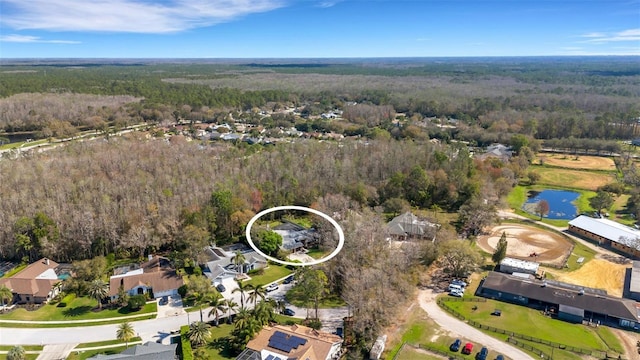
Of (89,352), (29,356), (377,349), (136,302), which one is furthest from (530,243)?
(29,356)

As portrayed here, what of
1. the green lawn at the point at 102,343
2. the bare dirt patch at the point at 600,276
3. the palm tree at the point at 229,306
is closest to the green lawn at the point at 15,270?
the green lawn at the point at 102,343

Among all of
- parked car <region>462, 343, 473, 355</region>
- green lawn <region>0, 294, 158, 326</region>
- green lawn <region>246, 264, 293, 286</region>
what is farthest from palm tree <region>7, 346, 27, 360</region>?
parked car <region>462, 343, 473, 355</region>

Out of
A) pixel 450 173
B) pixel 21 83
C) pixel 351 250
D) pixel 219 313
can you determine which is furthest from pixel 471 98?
pixel 21 83

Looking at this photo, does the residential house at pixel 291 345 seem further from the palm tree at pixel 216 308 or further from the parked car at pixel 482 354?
the parked car at pixel 482 354

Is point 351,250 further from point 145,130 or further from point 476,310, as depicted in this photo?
point 145,130

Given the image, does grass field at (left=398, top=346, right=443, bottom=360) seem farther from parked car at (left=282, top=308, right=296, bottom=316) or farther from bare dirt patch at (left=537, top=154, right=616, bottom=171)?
bare dirt patch at (left=537, top=154, right=616, bottom=171)

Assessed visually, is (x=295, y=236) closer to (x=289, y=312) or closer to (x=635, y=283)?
(x=289, y=312)
